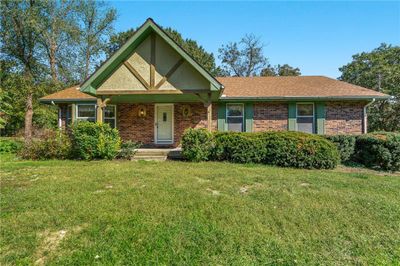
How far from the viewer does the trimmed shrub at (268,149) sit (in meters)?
8.27

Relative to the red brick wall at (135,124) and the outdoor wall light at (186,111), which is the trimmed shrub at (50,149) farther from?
the outdoor wall light at (186,111)

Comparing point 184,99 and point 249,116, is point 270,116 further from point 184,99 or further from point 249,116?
point 184,99

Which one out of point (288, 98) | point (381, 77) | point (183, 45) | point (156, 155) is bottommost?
point (156, 155)

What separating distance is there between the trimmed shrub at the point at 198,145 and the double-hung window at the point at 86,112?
22.2ft

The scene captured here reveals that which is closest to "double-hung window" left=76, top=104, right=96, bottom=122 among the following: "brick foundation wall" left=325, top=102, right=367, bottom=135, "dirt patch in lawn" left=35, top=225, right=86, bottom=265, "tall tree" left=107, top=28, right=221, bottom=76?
"dirt patch in lawn" left=35, top=225, right=86, bottom=265

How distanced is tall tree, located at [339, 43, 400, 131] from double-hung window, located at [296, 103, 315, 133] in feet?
37.7

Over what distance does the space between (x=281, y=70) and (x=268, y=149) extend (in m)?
32.4

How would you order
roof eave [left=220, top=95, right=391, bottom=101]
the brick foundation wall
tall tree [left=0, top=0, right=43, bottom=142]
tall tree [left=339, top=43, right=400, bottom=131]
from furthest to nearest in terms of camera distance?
tall tree [left=339, top=43, right=400, bottom=131]
tall tree [left=0, top=0, right=43, bottom=142]
the brick foundation wall
roof eave [left=220, top=95, right=391, bottom=101]

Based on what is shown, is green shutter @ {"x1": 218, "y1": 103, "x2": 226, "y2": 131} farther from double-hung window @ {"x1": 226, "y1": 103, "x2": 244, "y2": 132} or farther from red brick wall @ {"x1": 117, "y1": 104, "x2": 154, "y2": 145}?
red brick wall @ {"x1": 117, "y1": 104, "x2": 154, "y2": 145}

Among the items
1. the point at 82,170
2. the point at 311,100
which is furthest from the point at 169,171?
the point at 311,100

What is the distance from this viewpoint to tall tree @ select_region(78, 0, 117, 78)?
2667 cm

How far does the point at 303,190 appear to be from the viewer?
5391 mm

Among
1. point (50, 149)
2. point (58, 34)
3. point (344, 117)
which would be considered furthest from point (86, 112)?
point (344, 117)

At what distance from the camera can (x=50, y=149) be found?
9867 millimetres
